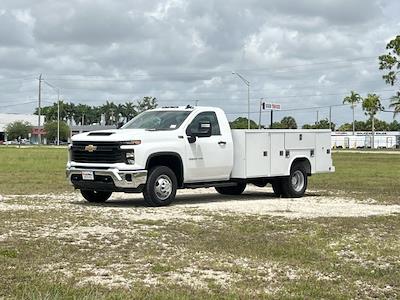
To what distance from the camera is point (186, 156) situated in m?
14.5

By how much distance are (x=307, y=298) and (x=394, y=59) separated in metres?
42.5

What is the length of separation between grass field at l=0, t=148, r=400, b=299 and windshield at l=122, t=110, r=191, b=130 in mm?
2155

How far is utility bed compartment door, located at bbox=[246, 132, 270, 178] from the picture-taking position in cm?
1577

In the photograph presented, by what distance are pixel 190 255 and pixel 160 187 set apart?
5743mm

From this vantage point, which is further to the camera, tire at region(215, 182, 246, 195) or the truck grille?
tire at region(215, 182, 246, 195)

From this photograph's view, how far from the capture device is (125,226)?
10.6 meters

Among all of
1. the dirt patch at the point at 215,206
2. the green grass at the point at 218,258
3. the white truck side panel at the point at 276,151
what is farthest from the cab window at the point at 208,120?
the green grass at the point at 218,258

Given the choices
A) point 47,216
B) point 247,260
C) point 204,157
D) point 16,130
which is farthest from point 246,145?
point 16,130

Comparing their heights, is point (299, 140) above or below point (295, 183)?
above

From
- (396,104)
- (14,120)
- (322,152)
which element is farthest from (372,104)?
(14,120)

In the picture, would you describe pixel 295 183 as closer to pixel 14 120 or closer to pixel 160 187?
pixel 160 187

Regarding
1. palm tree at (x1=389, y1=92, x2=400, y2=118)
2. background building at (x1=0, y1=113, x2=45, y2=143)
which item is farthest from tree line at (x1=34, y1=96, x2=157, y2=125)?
palm tree at (x1=389, y1=92, x2=400, y2=118)

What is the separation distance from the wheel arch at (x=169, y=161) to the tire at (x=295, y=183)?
132 inches

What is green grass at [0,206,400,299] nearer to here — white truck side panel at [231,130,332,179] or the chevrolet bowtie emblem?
the chevrolet bowtie emblem
